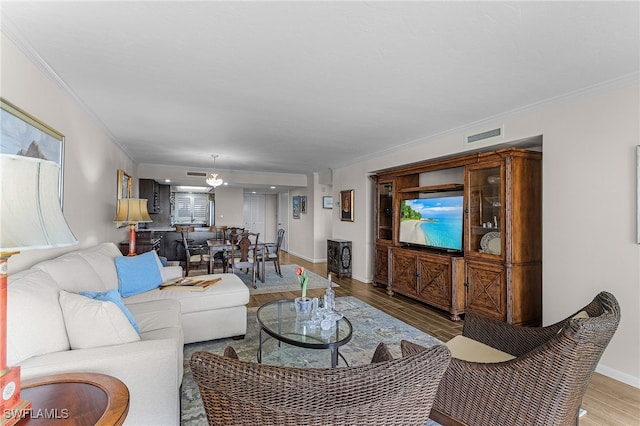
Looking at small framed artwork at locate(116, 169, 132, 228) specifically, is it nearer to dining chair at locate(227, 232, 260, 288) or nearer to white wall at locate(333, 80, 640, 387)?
dining chair at locate(227, 232, 260, 288)

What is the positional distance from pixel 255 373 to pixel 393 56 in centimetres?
214

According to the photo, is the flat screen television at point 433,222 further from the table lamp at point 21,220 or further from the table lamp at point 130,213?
the table lamp at point 21,220

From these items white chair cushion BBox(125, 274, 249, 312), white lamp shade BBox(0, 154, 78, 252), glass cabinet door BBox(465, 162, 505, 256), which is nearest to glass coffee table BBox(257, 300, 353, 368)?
white chair cushion BBox(125, 274, 249, 312)

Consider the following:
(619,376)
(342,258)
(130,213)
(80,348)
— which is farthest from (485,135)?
(130,213)

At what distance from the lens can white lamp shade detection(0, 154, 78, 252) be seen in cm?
90

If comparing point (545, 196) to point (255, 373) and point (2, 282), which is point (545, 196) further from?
point (2, 282)

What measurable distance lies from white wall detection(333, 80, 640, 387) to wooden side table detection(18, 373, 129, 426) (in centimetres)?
349

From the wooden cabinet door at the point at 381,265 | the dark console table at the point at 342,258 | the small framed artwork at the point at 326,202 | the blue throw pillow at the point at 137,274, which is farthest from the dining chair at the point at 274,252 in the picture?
the blue throw pillow at the point at 137,274

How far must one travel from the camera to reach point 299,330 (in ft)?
7.70

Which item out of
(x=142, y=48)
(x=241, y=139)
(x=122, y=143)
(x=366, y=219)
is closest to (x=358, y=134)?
(x=241, y=139)

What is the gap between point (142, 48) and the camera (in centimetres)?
206

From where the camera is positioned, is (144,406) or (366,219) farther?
(366,219)

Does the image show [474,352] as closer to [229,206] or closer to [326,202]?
[326,202]

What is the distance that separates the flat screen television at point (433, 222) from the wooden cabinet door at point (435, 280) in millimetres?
263
